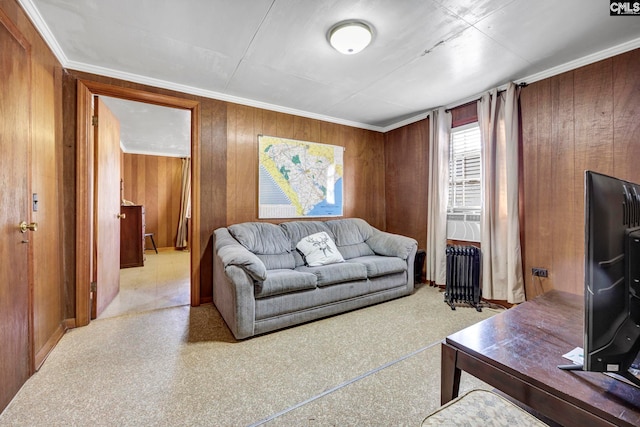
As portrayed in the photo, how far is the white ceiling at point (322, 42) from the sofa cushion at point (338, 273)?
193cm

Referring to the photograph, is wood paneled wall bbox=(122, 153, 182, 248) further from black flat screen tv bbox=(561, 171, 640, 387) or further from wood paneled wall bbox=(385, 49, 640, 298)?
black flat screen tv bbox=(561, 171, 640, 387)

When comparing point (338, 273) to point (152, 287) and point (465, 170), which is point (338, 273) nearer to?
point (465, 170)

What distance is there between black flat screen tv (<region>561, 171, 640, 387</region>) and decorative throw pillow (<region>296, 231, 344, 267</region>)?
2415mm

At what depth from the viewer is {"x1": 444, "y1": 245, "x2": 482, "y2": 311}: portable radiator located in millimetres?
3031

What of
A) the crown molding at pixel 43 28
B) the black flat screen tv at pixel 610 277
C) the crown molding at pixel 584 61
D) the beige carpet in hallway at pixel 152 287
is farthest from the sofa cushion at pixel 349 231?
the crown molding at pixel 43 28

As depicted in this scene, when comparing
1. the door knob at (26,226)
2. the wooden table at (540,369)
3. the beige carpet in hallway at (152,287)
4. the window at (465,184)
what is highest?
the window at (465,184)

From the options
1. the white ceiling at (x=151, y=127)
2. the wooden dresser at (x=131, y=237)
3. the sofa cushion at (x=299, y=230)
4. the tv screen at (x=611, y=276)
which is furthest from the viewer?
the wooden dresser at (x=131, y=237)

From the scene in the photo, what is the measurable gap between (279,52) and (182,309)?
8.89 ft

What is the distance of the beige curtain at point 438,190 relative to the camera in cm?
349

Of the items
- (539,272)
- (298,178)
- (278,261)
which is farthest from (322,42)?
(539,272)

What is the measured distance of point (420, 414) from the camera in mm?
1422

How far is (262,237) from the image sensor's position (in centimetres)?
308

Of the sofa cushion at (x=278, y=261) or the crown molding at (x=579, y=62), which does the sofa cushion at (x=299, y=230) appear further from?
the crown molding at (x=579, y=62)

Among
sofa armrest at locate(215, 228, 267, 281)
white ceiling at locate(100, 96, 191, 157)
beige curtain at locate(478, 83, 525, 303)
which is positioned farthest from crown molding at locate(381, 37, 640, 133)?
white ceiling at locate(100, 96, 191, 157)
